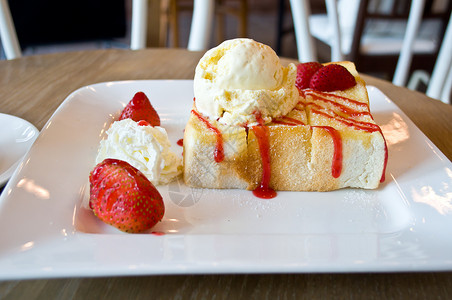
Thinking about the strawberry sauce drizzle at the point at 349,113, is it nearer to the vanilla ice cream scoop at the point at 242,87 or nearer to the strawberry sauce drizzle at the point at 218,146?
the vanilla ice cream scoop at the point at 242,87

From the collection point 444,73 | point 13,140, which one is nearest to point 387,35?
point 444,73

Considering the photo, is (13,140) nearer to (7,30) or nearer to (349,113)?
(349,113)

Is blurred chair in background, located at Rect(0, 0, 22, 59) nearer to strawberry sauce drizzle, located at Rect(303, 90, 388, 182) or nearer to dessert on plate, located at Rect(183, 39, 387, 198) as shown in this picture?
dessert on plate, located at Rect(183, 39, 387, 198)

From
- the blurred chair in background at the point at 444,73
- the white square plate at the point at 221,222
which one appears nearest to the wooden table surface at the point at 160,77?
the white square plate at the point at 221,222

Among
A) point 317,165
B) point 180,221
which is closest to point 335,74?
point 317,165

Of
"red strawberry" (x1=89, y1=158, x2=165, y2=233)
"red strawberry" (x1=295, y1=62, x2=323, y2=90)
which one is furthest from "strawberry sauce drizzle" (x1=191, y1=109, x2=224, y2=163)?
"red strawberry" (x1=295, y1=62, x2=323, y2=90)
